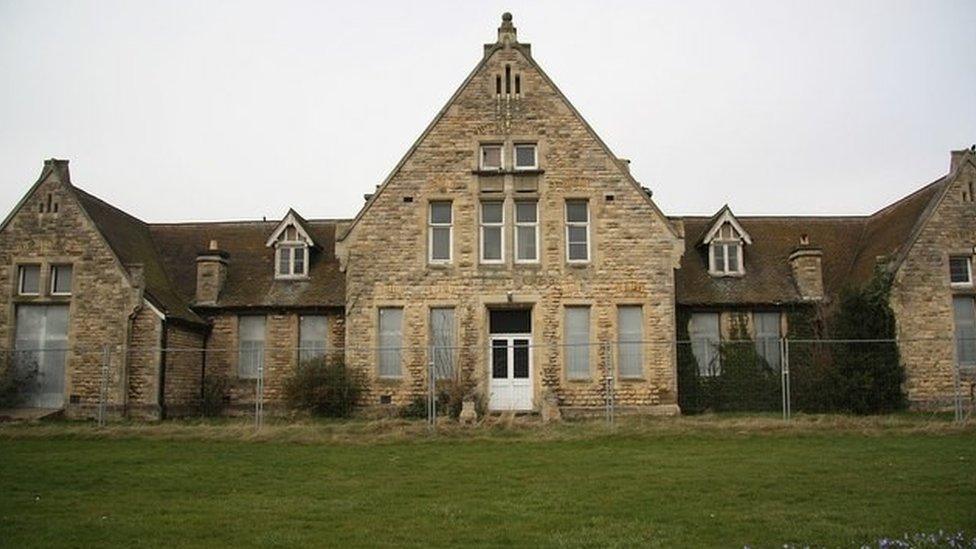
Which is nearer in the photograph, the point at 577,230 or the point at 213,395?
the point at 577,230

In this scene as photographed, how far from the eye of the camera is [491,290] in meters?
28.3

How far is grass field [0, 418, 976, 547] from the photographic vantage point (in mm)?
11172

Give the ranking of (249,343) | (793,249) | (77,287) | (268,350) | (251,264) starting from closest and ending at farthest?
(77,287), (268,350), (249,343), (793,249), (251,264)

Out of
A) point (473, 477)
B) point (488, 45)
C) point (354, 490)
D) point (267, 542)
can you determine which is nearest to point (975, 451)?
point (473, 477)

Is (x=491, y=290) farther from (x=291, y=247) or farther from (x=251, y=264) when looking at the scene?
(x=251, y=264)

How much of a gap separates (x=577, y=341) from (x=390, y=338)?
586 cm

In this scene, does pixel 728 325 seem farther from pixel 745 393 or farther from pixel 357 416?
pixel 357 416

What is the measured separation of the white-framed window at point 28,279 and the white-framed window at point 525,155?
51.4 ft

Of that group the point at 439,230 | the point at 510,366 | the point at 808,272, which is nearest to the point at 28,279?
the point at 439,230

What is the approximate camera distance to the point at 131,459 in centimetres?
1803

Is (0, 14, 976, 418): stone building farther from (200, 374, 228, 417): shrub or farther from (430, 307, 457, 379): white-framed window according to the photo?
(200, 374, 228, 417): shrub

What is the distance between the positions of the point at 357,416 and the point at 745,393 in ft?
40.0

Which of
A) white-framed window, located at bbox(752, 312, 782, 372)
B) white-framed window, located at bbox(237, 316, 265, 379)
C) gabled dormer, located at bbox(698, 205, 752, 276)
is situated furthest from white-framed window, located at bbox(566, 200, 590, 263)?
white-framed window, located at bbox(237, 316, 265, 379)

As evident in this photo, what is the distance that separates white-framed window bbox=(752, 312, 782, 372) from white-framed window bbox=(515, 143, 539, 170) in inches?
352
